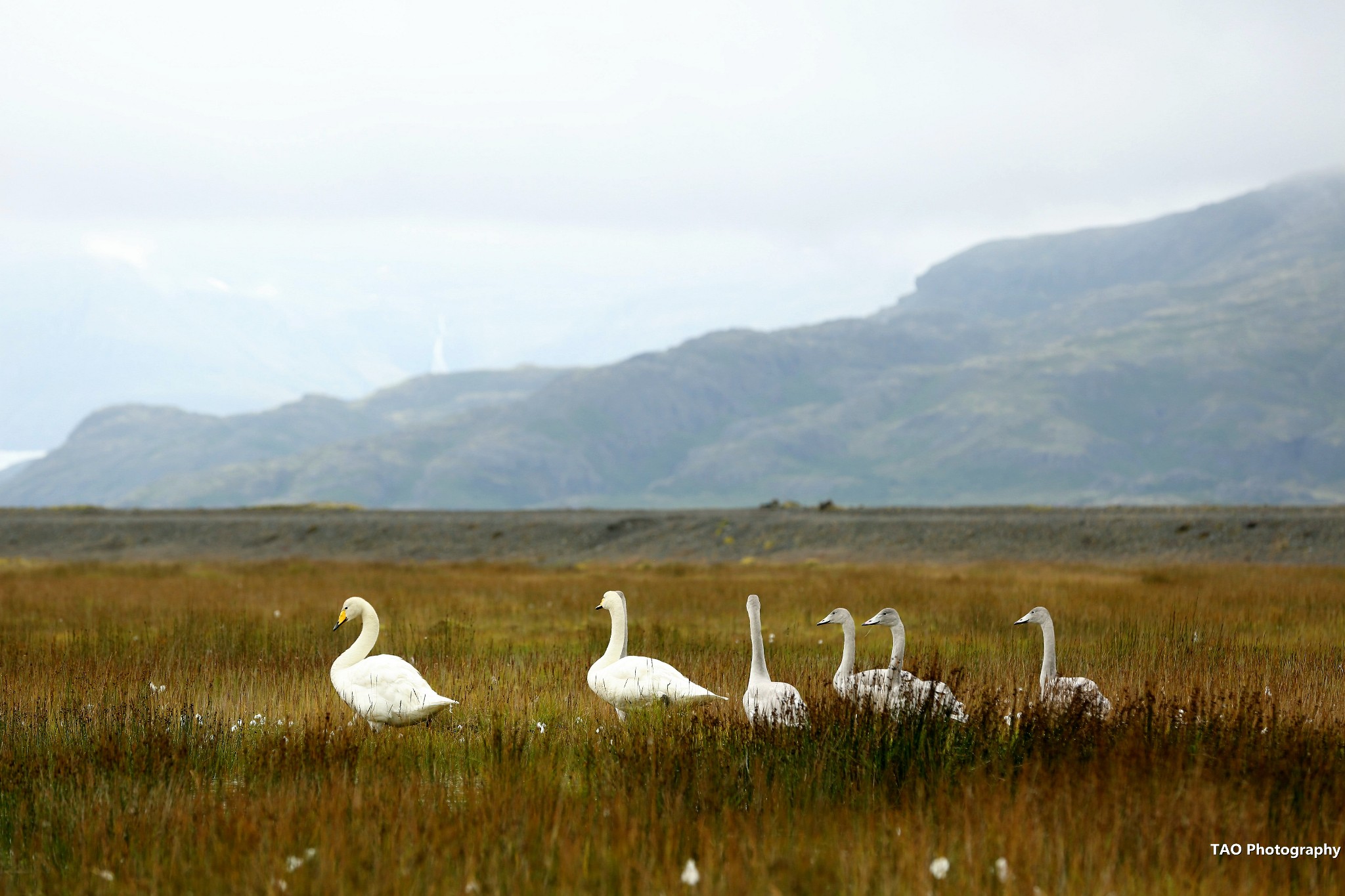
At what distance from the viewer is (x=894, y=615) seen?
9242mm

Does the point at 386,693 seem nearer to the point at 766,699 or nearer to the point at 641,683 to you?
the point at 641,683

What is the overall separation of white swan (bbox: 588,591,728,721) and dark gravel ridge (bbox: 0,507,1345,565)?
37.2m

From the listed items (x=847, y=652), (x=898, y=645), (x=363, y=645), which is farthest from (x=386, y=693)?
(x=898, y=645)

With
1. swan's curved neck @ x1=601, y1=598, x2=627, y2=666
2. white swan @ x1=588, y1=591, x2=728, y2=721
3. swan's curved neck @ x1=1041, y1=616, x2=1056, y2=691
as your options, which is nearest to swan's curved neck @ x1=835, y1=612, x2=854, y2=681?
Answer: white swan @ x1=588, y1=591, x2=728, y2=721

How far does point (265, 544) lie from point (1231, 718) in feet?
195

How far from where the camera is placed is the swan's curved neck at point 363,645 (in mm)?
9539

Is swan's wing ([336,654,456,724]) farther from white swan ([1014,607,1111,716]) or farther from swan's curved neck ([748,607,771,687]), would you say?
white swan ([1014,607,1111,716])

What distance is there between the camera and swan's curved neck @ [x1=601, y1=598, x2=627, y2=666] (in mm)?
9922

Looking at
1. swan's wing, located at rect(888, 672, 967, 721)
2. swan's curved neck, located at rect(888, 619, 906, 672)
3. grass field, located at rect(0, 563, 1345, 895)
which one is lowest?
grass field, located at rect(0, 563, 1345, 895)

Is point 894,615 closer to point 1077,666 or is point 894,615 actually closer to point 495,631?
point 1077,666

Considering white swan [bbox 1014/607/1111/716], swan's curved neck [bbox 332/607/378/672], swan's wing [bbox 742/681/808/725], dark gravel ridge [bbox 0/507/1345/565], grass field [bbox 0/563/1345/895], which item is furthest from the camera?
dark gravel ridge [bbox 0/507/1345/565]

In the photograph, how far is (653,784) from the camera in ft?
20.5

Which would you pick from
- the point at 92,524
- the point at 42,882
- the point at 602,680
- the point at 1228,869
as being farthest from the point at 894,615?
the point at 92,524

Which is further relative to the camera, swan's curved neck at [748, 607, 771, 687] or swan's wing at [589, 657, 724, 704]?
swan's wing at [589, 657, 724, 704]
